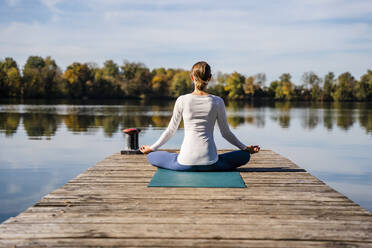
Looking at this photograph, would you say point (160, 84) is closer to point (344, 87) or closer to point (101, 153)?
point (344, 87)

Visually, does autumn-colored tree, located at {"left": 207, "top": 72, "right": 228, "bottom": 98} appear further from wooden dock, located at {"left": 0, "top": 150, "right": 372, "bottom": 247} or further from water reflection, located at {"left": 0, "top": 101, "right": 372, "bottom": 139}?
wooden dock, located at {"left": 0, "top": 150, "right": 372, "bottom": 247}

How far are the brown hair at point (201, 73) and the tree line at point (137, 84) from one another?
7460 cm

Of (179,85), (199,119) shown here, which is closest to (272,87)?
(179,85)

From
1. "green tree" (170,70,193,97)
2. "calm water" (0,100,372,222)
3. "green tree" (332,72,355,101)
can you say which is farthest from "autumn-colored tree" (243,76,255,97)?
"calm water" (0,100,372,222)

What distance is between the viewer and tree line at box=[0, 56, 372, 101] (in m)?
73.6

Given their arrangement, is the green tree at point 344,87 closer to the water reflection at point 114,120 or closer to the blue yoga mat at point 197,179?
the water reflection at point 114,120

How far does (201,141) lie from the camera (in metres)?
4.85

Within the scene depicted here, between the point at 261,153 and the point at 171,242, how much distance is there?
18.3 feet

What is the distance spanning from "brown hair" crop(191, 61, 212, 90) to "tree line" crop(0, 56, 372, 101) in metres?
74.6

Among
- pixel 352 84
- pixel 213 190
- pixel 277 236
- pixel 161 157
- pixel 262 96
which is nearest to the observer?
pixel 277 236

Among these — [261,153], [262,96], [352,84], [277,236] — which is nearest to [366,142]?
[261,153]

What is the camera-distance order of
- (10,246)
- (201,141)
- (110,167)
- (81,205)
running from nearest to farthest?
(10,246), (81,205), (201,141), (110,167)

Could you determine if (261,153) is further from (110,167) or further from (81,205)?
(81,205)

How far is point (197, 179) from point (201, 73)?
1521mm
